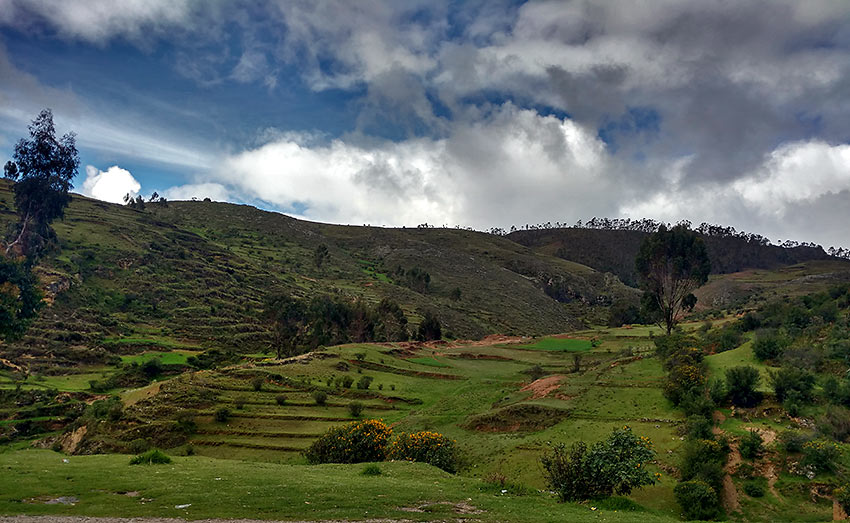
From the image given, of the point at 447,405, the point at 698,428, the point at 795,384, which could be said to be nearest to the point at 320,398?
the point at 447,405

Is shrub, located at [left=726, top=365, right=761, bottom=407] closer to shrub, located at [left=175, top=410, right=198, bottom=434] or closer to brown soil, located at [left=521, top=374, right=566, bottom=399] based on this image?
brown soil, located at [left=521, top=374, right=566, bottom=399]

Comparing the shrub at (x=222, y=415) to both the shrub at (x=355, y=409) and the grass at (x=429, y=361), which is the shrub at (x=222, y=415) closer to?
the shrub at (x=355, y=409)

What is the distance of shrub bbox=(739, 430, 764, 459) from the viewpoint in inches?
997

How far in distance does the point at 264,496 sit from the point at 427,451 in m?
11.9

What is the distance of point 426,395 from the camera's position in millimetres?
53750

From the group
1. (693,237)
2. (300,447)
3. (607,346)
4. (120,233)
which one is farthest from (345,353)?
(120,233)

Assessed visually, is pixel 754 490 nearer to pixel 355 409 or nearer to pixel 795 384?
pixel 795 384

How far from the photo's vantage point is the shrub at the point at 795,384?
29.2 meters

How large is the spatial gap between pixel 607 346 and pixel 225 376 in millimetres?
56192

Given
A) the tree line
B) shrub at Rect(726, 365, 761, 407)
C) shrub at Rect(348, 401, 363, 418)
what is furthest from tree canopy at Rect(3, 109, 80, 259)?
shrub at Rect(726, 365, 761, 407)

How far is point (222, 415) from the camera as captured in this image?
42.8m

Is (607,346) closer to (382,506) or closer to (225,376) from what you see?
(225,376)

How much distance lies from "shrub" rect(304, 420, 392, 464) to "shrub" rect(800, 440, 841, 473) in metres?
20.9

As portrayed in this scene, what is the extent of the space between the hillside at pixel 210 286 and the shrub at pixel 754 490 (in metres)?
77.6
